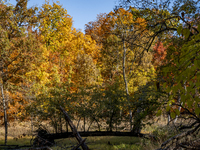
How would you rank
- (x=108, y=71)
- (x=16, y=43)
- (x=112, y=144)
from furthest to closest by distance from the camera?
1. (x=108, y=71)
2. (x=16, y=43)
3. (x=112, y=144)

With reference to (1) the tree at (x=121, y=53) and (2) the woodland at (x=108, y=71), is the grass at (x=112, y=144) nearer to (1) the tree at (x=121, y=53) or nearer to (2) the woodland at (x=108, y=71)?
(2) the woodland at (x=108, y=71)

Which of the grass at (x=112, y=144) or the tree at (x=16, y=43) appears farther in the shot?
the tree at (x=16, y=43)

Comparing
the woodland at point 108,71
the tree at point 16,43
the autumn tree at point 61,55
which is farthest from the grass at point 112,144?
the tree at point 16,43

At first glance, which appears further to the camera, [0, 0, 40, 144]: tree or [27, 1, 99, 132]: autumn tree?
[27, 1, 99, 132]: autumn tree

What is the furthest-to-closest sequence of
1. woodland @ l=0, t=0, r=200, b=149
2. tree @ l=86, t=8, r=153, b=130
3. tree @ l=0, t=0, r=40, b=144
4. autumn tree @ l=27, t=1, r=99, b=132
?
autumn tree @ l=27, t=1, r=99, b=132, tree @ l=86, t=8, r=153, b=130, tree @ l=0, t=0, r=40, b=144, woodland @ l=0, t=0, r=200, b=149

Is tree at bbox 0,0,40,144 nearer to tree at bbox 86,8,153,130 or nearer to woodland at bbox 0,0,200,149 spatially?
woodland at bbox 0,0,200,149

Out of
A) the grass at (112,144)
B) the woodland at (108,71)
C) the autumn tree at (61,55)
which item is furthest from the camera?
the autumn tree at (61,55)

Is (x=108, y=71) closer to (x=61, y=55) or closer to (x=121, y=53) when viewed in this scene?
(x=121, y=53)

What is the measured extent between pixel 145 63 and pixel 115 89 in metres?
9.20

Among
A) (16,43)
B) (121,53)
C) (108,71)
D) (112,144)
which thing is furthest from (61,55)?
(112,144)

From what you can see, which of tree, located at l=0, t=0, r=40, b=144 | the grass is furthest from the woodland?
the grass

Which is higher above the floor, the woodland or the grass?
the woodland

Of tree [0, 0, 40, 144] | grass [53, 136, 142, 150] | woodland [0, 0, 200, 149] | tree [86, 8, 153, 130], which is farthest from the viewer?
tree [86, 8, 153, 130]

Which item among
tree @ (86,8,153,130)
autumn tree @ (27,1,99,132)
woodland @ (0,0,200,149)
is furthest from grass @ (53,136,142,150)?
autumn tree @ (27,1,99,132)
